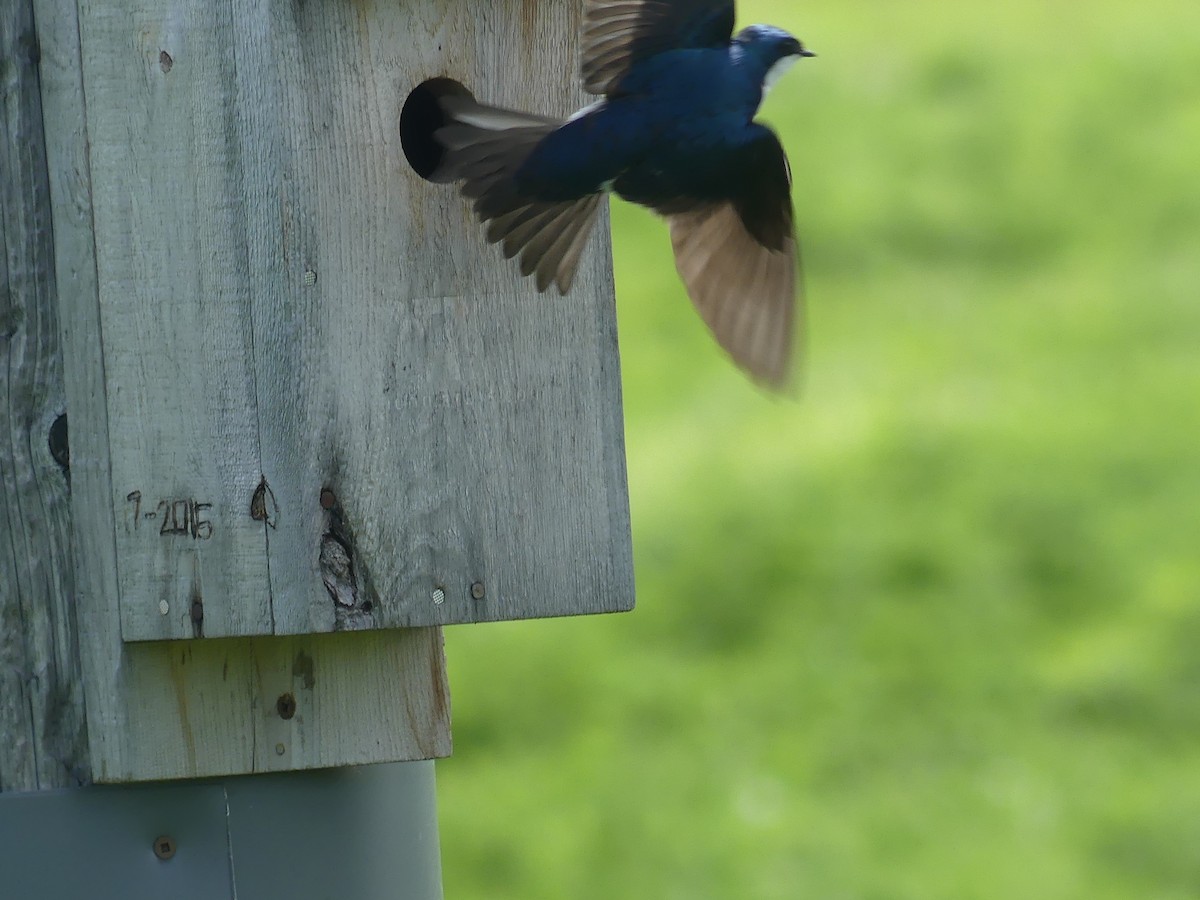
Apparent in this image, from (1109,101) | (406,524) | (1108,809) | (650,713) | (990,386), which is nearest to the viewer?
(406,524)

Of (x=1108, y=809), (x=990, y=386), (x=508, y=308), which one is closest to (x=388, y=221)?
(x=508, y=308)

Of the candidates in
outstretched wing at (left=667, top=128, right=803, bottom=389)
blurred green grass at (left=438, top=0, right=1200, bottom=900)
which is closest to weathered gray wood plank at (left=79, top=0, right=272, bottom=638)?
outstretched wing at (left=667, top=128, right=803, bottom=389)

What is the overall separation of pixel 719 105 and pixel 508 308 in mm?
369

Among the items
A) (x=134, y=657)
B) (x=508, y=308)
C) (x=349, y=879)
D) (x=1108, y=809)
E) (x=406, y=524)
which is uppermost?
(x=508, y=308)

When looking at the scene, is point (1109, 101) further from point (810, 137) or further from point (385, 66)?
point (385, 66)

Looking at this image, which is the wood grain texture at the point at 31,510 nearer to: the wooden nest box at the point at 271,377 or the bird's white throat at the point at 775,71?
the wooden nest box at the point at 271,377

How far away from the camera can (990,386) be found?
538 centimetres

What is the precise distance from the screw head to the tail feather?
0.76m

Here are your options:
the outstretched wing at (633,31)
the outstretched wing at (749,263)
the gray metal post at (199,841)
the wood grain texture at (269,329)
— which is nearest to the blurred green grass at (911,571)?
the gray metal post at (199,841)

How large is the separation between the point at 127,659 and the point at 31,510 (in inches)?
8.0

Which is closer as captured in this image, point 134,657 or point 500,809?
point 134,657

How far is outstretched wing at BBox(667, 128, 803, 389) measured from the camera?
2.36m

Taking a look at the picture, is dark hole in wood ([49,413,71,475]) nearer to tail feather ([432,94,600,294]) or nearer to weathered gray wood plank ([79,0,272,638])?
weathered gray wood plank ([79,0,272,638])

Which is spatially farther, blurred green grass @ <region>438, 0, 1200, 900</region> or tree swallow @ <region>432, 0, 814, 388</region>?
blurred green grass @ <region>438, 0, 1200, 900</region>
